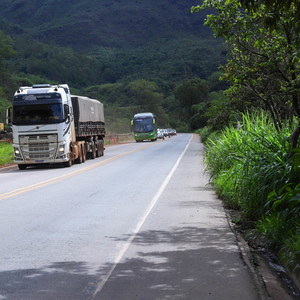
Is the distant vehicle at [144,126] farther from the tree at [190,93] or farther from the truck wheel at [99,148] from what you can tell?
the tree at [190,93]

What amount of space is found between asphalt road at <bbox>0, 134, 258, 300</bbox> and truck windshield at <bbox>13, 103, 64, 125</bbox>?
9.00 metres

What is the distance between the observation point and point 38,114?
2330 cm

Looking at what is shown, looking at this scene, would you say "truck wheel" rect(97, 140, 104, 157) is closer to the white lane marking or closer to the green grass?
the green grass

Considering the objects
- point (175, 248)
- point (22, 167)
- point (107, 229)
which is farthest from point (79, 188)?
point (22, 167)

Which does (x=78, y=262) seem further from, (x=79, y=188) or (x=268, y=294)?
(x=79, y=188)

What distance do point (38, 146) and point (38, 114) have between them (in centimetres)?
140

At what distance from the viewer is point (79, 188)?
1545 cm

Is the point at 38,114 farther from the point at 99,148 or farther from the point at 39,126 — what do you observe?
the point at 99,148

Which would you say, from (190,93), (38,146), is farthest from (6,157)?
(190,93)

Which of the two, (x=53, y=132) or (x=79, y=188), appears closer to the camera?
(x=79, y=188)

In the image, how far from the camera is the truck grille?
23.2 m

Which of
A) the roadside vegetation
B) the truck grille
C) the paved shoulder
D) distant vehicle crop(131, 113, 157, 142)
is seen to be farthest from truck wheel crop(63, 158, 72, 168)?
distant vehicle crop(131, 113, 157, 142)

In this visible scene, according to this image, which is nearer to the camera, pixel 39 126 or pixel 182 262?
pixel 182 262

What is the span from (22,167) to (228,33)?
15.9 m
